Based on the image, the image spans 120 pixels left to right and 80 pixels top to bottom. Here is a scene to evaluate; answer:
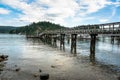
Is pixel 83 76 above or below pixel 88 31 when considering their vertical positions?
below

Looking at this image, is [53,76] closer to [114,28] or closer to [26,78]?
[26,78]

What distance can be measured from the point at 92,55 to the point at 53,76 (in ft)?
58.7

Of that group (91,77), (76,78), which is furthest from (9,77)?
(91,77)

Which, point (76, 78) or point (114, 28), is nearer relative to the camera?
point (76, 78)

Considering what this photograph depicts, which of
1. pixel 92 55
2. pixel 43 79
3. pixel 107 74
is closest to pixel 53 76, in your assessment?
pixel 43 79

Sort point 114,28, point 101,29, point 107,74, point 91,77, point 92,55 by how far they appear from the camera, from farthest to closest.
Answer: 1. point 92,55
2. point 101,29
3. point 114,28
4. point 107,74
5. point 91,77

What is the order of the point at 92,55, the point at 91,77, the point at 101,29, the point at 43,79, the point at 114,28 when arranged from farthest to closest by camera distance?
the point at 92,55
the point at 101,29
the point at 114,28
the point at 91,77
the point at 43,79

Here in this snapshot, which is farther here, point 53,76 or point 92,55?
point 92,55

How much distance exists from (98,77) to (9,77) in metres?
10.6

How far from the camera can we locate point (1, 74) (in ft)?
79.2

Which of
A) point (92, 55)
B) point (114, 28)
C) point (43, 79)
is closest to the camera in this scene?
point (43, 79)

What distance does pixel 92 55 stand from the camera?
129 ft

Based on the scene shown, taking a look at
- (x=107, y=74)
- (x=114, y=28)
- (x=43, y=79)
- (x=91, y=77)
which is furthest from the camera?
(x=114, y=28)

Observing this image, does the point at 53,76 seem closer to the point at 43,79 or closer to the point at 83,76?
the point at 43,79
